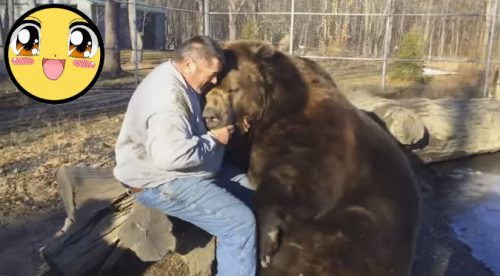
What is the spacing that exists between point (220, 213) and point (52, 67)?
3691mm

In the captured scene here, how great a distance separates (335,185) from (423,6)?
18.3m

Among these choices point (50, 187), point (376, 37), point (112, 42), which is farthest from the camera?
point (112, 42)

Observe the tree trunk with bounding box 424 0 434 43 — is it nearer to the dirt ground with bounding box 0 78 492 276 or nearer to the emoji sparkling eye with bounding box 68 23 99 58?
the dirt ground with bounding box 0 78 492 276

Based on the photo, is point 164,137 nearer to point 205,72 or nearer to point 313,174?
point 205,72

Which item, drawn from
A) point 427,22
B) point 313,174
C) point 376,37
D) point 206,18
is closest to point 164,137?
point 313,174

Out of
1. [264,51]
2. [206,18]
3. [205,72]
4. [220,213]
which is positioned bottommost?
[220,213]

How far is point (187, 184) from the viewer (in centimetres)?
317

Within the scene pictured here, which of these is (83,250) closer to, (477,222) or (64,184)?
(64,184)

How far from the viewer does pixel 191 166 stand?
298cm

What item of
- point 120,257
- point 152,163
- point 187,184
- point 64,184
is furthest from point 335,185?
point 64,184

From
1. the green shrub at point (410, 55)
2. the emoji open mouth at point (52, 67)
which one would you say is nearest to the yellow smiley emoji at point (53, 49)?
the emoji open mouth at point (52, 67)

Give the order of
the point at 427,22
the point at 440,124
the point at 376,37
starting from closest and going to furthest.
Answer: the point at 440,124 < the point at 376,37 < the point at 427,22

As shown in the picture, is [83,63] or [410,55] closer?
[83,63]

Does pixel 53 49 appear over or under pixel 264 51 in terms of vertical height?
under
